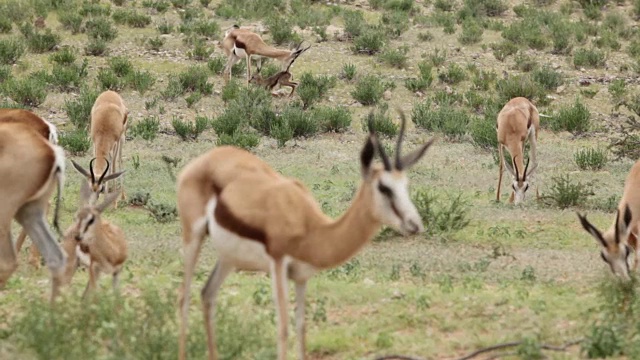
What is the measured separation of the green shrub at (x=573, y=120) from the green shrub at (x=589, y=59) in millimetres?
6069

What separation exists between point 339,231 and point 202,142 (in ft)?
40.7

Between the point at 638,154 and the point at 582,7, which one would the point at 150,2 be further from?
the point at 638,154

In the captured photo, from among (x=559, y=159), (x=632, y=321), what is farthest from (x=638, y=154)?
(x=632, y=321)

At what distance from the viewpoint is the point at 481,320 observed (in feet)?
24.7

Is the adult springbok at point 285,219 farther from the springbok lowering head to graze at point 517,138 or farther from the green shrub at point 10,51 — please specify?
the green shrub at point 10,51

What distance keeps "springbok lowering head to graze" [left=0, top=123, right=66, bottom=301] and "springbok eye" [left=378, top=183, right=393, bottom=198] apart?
111 inches

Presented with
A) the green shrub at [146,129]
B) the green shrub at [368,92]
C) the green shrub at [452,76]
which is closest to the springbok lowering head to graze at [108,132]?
the green shrub at [146,129]

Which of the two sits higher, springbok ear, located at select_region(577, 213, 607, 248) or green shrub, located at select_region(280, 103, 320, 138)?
springbok ear, located at select_region(577, 213, 607, 248)

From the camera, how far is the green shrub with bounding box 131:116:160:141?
1742cm

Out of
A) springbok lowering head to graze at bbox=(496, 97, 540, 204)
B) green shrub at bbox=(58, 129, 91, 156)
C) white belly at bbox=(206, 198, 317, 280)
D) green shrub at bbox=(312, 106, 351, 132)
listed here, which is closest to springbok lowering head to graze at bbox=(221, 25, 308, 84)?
green shrub at bbox=(312, 106, 351, 132)

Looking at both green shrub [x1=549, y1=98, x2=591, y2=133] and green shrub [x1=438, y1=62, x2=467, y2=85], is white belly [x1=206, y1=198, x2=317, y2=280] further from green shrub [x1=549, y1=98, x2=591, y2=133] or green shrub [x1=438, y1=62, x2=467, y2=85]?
green shrub [x1=438, y1=62, x2=467, y2=85]

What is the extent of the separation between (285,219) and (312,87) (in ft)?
52.5

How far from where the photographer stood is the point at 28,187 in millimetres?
7238

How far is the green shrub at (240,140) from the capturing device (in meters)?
16.8
